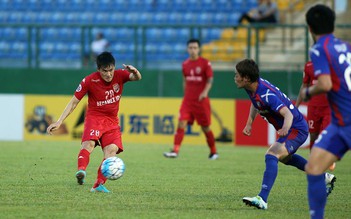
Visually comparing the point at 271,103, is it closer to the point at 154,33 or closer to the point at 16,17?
the point at 154,33

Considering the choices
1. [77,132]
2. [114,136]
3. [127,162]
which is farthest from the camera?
[77,132]

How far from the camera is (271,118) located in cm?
982

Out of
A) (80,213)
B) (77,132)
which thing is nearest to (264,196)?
(80,213)

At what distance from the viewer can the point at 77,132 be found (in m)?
21.4

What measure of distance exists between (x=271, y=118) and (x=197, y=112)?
7.40 m

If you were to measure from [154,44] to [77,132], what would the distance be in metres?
4.52

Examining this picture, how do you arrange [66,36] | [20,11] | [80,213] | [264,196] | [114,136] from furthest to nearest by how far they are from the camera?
[20,11] → [66,36] → [114,136] → [264,196] → [80,213]

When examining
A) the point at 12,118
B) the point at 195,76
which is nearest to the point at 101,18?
the point at 12,118

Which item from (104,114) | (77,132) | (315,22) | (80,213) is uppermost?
(315,22)

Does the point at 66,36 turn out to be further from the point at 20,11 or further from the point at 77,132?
the point at 77,132

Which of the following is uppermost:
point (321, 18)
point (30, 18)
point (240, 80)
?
point (321, 18)

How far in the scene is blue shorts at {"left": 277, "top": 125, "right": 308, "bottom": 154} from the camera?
9.63 meters

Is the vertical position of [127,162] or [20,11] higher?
[20,11]

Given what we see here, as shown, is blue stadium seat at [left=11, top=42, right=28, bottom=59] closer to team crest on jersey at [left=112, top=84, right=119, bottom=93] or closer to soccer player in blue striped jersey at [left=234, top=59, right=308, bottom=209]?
team crest on jersey at [left=112, top=84, right=119, bottom=93]
